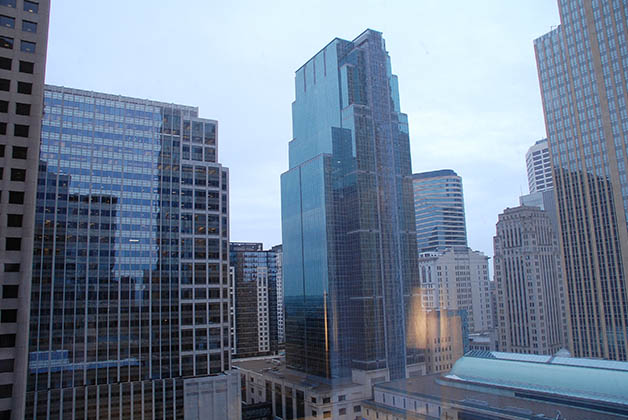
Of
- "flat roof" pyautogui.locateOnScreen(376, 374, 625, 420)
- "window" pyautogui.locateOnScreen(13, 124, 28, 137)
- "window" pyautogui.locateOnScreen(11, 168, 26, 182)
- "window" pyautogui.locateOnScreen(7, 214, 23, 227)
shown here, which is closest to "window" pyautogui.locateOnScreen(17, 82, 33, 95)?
"window" pyautogui.locateOnScreen(13, 124, 28, 137)

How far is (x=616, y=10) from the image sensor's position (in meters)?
73.9

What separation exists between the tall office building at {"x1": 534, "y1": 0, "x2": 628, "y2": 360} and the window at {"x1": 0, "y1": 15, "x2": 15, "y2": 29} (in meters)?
75.2

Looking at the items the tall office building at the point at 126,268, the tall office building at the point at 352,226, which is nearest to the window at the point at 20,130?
the tall office building at the point at 126,268

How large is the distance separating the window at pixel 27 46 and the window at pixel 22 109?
321 cm

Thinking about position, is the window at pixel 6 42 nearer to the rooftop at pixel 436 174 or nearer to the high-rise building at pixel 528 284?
the high-rise building at pixel 528 284

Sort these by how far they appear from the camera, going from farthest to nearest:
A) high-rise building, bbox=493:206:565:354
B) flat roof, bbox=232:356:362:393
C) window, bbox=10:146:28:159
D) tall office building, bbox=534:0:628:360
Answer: high-rise building, bbox=493:206:565:354, tall office building, bbox=534:0:628:360, flat roof, bbox=232:356:362:393, window, bbox=10:146:28:159

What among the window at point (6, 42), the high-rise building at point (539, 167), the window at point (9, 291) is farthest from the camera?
the high-rise building at point (539, 167)

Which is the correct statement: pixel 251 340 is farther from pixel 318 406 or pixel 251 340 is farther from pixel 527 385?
pixel 527 385

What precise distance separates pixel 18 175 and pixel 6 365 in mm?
9618

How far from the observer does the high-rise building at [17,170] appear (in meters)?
24.8

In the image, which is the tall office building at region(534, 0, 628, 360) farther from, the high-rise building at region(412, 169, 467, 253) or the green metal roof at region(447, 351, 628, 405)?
the high-rise building at region(412, 169, 467, 253)

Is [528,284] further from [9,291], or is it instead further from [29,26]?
[29,26]

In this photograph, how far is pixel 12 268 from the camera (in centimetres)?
2567

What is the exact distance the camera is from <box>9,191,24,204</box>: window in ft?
85.5
